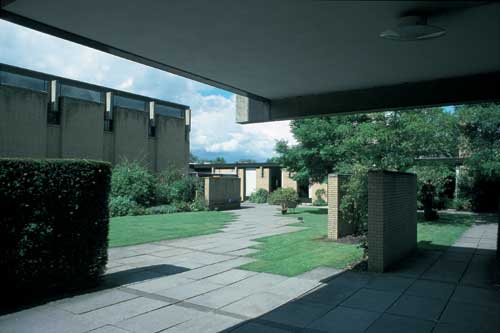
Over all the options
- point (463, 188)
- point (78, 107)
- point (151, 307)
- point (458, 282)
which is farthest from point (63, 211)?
point (463, 188)

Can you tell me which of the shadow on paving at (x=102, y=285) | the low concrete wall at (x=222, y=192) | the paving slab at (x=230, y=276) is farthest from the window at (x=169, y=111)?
the paving slab at (x=230, y=276)

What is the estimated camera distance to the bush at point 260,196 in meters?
38.4

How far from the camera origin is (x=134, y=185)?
2530 cm

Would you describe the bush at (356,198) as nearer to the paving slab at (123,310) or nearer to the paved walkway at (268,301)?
the paved walkway at (268,301)

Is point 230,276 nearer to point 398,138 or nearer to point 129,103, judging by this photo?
point 398,138

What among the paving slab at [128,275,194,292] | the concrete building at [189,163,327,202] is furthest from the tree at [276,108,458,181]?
the concrete building at [189,163,327,202]

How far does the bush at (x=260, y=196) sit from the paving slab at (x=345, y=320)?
1275 inches

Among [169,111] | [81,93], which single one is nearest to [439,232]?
[81,93]

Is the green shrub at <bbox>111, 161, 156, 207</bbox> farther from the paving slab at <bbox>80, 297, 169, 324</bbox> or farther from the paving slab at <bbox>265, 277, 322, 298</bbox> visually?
the paving slab at <bbox>80, 297, 169, 324</bbox>

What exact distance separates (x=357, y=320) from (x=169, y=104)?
3302 centimetres

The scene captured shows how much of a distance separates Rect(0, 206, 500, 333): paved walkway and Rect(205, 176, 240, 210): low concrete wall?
690 inches

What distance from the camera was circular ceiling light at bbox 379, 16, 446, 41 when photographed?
4.02 metres

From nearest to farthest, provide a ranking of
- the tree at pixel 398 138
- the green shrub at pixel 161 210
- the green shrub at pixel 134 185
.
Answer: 1. the tree at pixel 398 138
2. the green shrub at pixel 161 210
3. the green shrub at pixel 134 185

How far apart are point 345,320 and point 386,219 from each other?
3.91 metres
